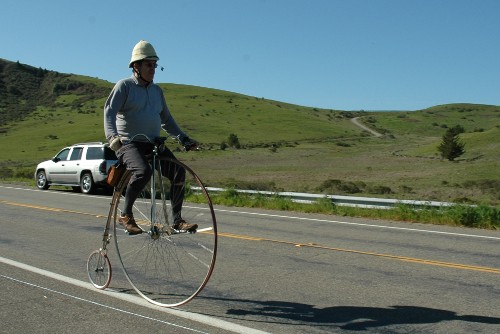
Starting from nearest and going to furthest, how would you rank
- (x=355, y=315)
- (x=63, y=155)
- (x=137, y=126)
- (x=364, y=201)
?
(x=355, y=315), (x=137, y=126), (x=364, y=201), (x=63, y=155)

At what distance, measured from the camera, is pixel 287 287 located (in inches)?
287

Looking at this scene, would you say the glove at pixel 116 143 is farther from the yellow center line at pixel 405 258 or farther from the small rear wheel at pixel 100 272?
the yellow center line at pixel 405 258

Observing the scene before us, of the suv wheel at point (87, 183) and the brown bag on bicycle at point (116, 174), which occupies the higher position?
the brown bag on bicycle at point (116, 174)

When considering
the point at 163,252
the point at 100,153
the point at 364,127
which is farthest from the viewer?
the point at 364,127

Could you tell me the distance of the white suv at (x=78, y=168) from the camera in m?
25.6

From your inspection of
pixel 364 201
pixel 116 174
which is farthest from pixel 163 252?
pixel 364 201

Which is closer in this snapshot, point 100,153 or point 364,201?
point 364,201

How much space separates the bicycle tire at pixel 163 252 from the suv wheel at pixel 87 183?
1826 centimetres

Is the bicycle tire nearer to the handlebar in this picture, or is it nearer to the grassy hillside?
the handlebar

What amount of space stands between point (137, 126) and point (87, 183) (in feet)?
65.2

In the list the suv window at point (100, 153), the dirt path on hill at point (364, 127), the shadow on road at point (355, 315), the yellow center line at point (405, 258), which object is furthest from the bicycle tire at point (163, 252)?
the dirt path on hill at point (364, 127)

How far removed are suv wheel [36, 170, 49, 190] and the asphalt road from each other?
15.9 metres

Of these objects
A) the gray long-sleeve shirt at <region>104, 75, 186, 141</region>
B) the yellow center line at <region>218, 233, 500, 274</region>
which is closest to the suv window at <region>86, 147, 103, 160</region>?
the yellow center line at <region>218, 233, 500, 274</region>

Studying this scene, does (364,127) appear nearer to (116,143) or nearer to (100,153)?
(100,153)
